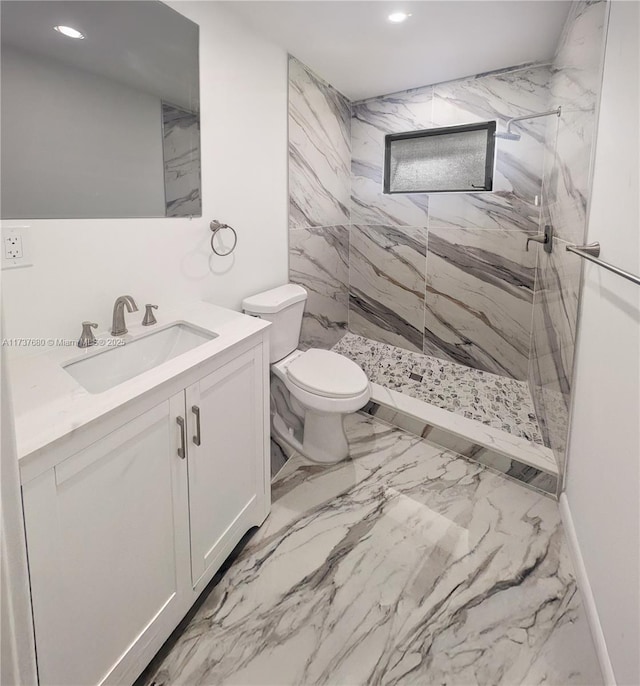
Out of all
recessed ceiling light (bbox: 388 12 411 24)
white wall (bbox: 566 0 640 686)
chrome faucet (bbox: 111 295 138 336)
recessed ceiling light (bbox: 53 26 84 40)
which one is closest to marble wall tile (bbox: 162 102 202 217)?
recessed ceiling light (bbox: 53 26 84 40)

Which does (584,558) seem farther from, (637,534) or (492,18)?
(492,18)

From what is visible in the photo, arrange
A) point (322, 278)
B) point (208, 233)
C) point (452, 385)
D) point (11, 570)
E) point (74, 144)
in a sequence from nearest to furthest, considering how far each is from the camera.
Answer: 1. point (11, 570)
2. point (74, 144)
3. point (208, 233)
4. point (452, 385)
5. point (322, 278)

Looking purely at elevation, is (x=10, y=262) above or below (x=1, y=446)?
above

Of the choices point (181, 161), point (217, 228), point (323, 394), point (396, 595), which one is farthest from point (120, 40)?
point (396, 595)

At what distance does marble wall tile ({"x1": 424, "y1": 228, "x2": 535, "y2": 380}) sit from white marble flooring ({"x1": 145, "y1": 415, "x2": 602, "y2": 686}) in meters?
1.12

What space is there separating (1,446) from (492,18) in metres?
2.51

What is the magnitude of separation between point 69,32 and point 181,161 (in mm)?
513

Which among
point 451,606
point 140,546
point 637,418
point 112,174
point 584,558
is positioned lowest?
point 451,606

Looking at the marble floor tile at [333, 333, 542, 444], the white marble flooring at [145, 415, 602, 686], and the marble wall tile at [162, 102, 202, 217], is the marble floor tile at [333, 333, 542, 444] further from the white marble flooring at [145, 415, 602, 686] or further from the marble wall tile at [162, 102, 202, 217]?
the marble wall tile at [162, 102, 202, 217]

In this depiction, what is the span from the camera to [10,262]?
1.17 metres

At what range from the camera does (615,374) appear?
1210 mm

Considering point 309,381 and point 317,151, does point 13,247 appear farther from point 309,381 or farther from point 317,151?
point 317,151

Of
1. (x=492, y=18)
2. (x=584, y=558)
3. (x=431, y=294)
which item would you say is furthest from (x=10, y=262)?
(x=431, y=294)

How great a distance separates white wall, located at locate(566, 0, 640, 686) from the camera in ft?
3.49
